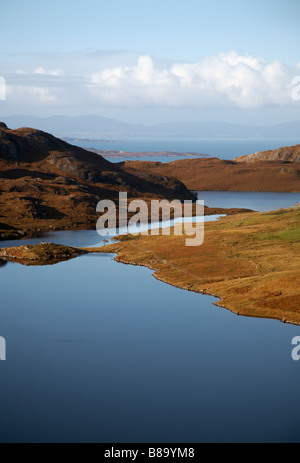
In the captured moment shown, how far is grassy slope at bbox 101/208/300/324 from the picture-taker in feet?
217

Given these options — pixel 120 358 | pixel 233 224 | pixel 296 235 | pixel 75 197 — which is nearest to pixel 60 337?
pixel 120 358

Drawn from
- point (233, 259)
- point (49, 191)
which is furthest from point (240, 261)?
point (49, 191)

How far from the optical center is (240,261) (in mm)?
86188

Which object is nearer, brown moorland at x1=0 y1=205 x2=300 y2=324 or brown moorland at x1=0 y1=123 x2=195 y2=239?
brown moorland at x1=0 y1=205 x2=300 y2=324

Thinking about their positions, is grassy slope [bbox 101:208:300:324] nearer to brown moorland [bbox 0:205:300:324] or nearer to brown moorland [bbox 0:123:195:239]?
brown moorland [bbox 0:205:300:324]

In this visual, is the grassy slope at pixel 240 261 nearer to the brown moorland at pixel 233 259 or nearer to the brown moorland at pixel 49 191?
the brown moorland at pixel 233 259

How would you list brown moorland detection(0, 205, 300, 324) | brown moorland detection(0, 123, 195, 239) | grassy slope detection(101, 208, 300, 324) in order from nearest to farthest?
1. grassy slope detection(101, 208, 300, 324)
2. brown moorland detection(0, 205, 300, 324)
3. brown moorland detection(0, 123, 195, 239)

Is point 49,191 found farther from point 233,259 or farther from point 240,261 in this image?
point 240,261

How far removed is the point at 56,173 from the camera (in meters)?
191

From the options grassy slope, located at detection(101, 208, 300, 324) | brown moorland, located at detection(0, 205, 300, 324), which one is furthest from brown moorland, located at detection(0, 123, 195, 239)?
grassy slope, located at detection(101, 208, 300, 324)

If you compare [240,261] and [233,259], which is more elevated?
[233,259]

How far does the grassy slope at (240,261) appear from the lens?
6612cm

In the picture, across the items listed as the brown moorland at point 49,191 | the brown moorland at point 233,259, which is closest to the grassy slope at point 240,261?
the brown moorland at point 233,259

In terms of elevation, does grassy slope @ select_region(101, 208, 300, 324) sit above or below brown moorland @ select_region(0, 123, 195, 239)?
below
